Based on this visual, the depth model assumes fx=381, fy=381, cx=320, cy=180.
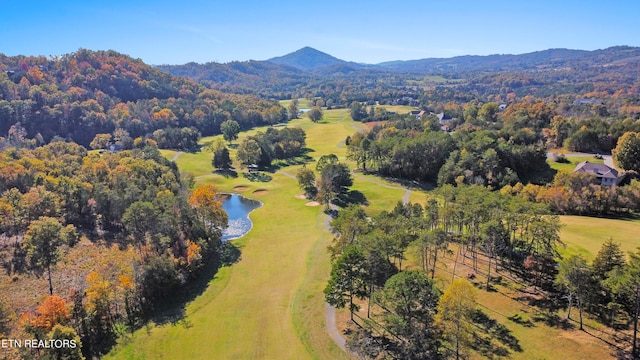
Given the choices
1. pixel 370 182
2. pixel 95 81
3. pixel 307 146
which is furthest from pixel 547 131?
pixel 95 81

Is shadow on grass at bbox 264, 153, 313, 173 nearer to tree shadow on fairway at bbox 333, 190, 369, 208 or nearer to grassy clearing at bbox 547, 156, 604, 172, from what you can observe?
tree shadow on fairway at bbox 333, 190, 369, 208

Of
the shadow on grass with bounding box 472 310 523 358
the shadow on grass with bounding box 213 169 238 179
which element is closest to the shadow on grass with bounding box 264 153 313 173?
the shadow on grass with bounding box 213 169 238 179

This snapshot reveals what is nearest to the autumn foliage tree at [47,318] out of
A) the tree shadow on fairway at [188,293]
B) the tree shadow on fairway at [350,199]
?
the tree shadow on fairway at [188,293]

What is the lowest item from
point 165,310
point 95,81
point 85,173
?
point 165,310

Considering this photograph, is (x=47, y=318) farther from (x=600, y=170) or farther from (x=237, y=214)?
(x=600, y=170)

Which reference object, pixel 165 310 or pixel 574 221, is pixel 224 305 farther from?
pixel 574 221

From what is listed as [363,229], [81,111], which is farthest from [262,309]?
[81,111]
